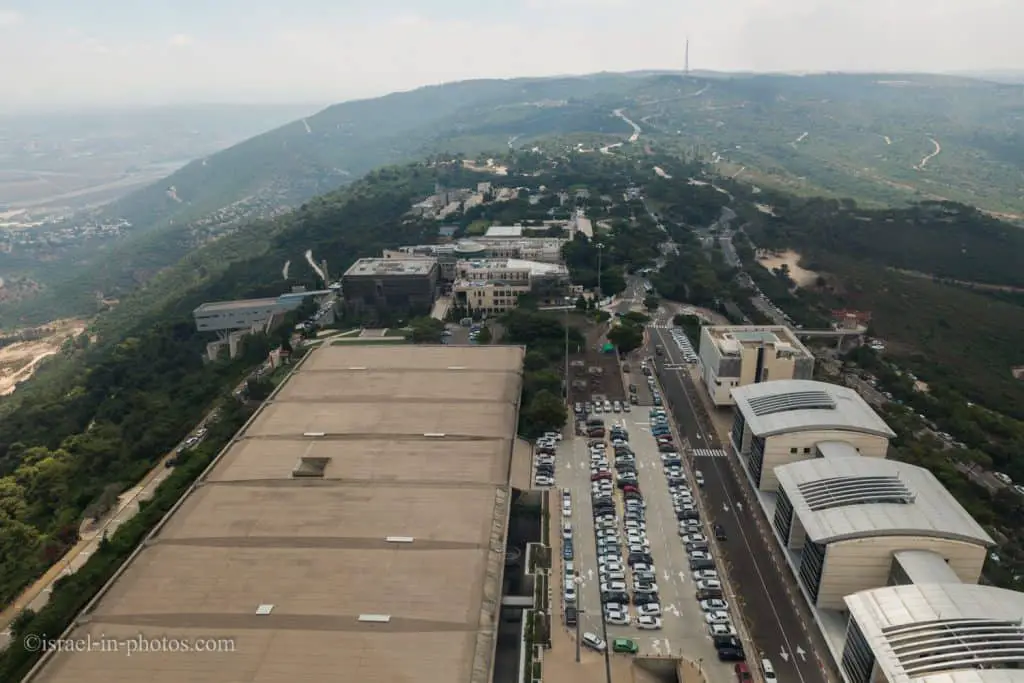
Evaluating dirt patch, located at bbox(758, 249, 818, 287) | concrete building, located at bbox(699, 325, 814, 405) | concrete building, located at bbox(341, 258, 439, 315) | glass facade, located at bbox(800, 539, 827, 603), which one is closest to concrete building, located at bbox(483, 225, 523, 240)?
concrete building, located at bbox(341, 258, 439, 315)

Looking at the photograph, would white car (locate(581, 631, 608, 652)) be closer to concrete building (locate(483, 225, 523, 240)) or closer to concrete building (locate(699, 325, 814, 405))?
concrete building (locate(699, 325, 814, 405))

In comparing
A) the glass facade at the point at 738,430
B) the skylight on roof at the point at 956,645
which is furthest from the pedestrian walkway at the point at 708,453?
the skylight on roof at the point at 956,645

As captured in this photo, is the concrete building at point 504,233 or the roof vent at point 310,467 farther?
the concrete building at point 504,233

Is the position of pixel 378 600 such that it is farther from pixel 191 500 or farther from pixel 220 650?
pixel 191 500

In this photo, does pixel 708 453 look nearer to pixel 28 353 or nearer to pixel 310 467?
pixel 310 467

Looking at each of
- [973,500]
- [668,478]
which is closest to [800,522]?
[668,478]

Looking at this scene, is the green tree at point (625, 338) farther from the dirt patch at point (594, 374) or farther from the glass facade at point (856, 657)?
the glass facade at point (856, 657)
